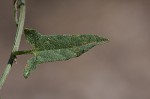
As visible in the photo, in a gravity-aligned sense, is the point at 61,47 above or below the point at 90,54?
above

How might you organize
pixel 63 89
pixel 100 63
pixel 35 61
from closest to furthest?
pixel 35 61 < pixel 63 89 < pixel 100 63

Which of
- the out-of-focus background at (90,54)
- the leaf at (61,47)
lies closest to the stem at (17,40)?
the leaf at (61,47)

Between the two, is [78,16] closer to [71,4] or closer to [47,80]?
A: [71,4]

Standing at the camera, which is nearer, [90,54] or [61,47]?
[61,47]

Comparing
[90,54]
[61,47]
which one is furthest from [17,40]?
[90,54]

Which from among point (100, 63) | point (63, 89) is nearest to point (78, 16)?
point (100, 63)

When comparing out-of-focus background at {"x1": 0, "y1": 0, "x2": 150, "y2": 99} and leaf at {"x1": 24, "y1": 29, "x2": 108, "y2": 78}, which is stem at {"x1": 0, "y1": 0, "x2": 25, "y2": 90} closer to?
leaf at {"x1": 24, "y1": 29, "x2": 108, "y2": 78}

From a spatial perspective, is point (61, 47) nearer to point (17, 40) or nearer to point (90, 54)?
point (17, 40)
